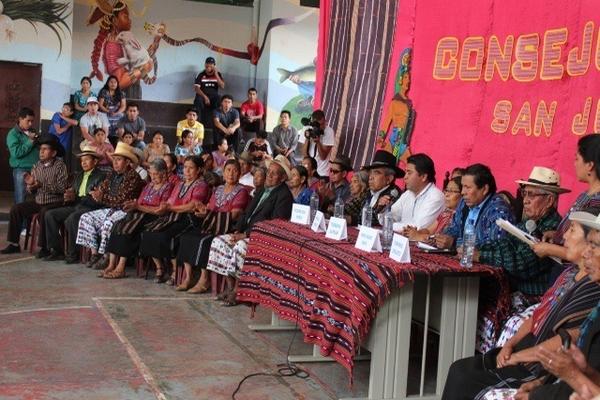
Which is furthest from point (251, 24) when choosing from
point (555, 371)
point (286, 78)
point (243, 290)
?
point (555, 371)

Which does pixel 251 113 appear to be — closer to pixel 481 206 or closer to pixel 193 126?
pixel 193 126

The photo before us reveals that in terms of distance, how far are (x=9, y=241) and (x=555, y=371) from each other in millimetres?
7089

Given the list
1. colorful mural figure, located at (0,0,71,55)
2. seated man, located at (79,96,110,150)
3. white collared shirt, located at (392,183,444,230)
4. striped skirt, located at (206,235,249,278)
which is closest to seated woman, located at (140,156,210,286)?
striped skirt, located at (206,235,249,278)

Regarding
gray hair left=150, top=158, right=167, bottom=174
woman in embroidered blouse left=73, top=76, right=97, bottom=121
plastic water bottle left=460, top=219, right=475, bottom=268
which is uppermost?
woman in embroidered blouse left=73, top=76, right=97, bottom=121

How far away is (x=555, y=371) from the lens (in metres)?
2.48

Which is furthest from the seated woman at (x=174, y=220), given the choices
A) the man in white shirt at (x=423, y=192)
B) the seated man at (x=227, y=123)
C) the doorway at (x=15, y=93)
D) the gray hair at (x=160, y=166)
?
the doorway at (x=15, y=93)

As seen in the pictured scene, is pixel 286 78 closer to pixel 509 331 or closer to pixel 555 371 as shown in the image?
pixel 509 331

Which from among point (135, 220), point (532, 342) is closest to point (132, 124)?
point (135, 220)

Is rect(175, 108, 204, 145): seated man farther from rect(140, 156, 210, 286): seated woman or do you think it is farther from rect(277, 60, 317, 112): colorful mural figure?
rect(140, 156, 210, 286): seated woman

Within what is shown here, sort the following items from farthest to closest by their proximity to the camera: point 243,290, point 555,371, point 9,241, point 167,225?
point 9,241
point 167,225
point 243,290
point 555,371

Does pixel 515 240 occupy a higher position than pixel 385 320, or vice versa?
pixel 515 240

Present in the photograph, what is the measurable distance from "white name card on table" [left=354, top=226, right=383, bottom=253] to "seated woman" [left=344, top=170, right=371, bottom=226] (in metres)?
1.70

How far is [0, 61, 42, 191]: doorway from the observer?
41.8 ft

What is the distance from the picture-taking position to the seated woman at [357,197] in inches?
250
